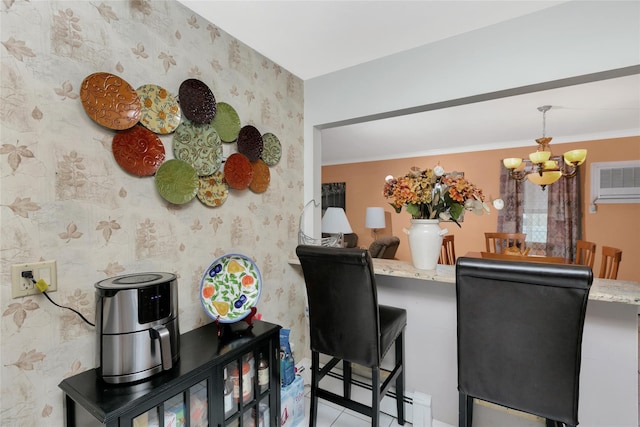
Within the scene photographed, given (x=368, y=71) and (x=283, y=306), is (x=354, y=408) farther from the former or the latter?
(x=368, y=71)

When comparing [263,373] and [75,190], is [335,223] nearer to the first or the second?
[263,373]

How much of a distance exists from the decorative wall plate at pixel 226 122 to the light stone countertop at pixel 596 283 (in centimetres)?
117

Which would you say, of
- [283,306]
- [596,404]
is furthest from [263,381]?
[596,404]

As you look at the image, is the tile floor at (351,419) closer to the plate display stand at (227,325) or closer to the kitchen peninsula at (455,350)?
the kitchen peninsula at (455,350)

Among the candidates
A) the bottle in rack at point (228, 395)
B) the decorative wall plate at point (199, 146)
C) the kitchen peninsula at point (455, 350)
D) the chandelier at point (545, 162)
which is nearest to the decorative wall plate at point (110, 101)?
the decorative wall plate at point (199, 146)

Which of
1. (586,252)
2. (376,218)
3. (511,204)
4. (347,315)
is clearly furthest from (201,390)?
(511,204)

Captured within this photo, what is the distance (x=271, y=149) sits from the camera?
1971 mm

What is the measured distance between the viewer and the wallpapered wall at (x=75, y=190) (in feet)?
3.11

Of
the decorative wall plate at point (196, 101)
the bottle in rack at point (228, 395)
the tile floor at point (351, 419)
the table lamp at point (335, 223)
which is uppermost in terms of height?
the decorative wall plate at point (196, 101)

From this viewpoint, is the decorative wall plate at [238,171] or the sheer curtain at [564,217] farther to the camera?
the sheer curtain at [564,217]

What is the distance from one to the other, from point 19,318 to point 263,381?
0.98 metres

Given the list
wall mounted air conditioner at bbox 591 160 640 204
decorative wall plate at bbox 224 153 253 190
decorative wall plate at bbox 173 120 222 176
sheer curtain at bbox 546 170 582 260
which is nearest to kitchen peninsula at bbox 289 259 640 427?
decorative wall plate at bbox 224 153 253 190

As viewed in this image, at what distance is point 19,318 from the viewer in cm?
95

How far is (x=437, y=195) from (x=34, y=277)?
1.78m
